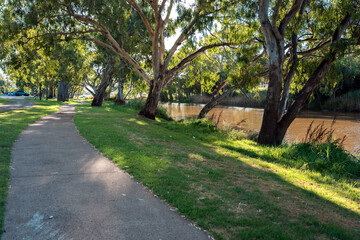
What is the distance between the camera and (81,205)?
4023 millimetres

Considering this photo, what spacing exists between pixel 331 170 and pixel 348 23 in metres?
6.45

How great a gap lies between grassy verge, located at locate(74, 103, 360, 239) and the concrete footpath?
0.34m

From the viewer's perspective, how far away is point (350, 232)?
11.9 feet

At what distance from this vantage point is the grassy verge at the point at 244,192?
365 cm

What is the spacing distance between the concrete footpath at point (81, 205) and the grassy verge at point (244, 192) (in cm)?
34

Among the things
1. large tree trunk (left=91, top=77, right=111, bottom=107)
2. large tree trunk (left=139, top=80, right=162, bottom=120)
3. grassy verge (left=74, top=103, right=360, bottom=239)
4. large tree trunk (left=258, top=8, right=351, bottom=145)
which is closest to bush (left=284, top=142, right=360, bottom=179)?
grassy verge (left=74, top=103, right=360, bottom=239)

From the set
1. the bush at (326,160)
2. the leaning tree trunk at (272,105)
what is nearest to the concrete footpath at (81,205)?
the bush at (326,160)

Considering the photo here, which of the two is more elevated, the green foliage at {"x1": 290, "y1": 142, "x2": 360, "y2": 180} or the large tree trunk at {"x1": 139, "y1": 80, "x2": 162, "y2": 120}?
the large tree trunk at {"x1": 139, "y1": 80, "x2": 162, "y2": 120}

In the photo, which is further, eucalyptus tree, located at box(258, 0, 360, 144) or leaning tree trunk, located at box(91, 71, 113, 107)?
leaning tree trunk, located at box(91, 71, 113, 107)

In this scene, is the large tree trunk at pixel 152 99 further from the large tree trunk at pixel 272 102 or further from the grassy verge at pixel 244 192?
the grassy verge at pixel 244 192

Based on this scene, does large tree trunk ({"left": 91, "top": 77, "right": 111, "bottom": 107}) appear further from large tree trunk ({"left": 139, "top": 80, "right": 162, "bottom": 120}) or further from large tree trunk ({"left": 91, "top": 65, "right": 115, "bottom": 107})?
large tree trunk ({"left": 139, "top": 80, "right": 162, "bottom": 120})

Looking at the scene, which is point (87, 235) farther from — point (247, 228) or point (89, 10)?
point (89, 10)

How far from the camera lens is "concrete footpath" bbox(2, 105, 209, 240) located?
3.34 meters

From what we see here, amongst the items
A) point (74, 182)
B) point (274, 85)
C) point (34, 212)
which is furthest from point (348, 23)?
point (34, 212)
